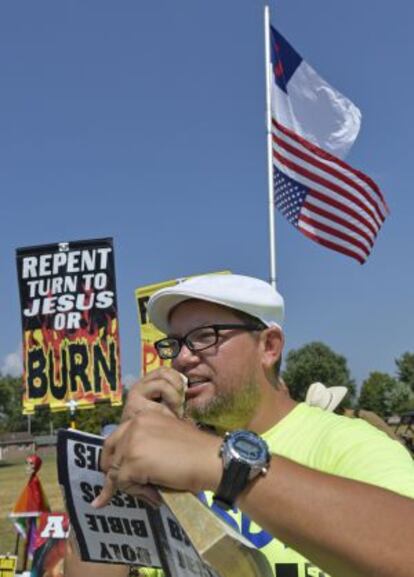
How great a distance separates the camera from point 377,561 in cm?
131

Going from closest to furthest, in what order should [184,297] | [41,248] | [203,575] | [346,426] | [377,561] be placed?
[377,561] < [203,575] < [346,426] < [184,297] < [41,248]

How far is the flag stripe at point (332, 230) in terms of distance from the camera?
8891 millimetres

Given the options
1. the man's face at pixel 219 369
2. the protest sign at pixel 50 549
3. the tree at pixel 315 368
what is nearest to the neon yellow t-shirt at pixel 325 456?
the man's face at pixel 219 369

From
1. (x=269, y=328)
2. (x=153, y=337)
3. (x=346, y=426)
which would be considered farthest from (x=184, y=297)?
(x=153, y=337)

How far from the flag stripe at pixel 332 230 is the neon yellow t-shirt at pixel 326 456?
6742mm

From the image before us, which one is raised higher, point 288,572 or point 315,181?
point 315,181

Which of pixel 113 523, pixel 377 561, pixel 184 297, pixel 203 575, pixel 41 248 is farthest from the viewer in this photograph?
pixel 41 248

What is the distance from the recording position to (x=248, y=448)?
138 cm

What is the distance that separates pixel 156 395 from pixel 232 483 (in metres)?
0.31

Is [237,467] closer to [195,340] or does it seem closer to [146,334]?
[195,340]

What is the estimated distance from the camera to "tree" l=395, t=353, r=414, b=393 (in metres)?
73.8

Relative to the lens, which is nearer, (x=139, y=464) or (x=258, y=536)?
(x=139, y=464)

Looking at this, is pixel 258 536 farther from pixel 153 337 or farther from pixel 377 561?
pixel 153 337

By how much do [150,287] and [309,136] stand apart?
2.43 meters
